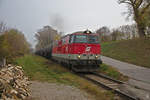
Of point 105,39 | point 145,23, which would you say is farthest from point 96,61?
point 105,39

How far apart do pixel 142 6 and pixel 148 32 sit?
485 cm

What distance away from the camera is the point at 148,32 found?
27594mm

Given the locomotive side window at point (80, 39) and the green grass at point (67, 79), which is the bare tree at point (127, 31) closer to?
the locomotive side window at point (80, 39)

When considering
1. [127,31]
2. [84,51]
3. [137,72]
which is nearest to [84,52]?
[84,51]

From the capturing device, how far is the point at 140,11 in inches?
1042

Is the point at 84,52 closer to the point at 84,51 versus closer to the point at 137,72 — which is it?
the point at 84,51

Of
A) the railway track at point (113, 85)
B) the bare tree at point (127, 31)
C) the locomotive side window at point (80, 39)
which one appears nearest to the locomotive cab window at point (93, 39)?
the locomotive side window at point (80, 39)

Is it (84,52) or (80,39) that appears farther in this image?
(80,39)

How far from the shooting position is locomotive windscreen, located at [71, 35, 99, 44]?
505 inches

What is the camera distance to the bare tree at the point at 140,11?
25234 millimetres

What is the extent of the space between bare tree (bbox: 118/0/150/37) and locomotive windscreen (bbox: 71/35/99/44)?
15407 mm

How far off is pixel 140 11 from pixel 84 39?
18.0 meters

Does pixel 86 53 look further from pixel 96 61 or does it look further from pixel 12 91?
pixel 12 91

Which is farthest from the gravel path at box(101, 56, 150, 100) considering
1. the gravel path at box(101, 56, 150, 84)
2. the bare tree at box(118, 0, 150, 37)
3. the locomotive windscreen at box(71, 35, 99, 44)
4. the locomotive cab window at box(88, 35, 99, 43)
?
the bare tree at box(118, 0, 150, 37)
